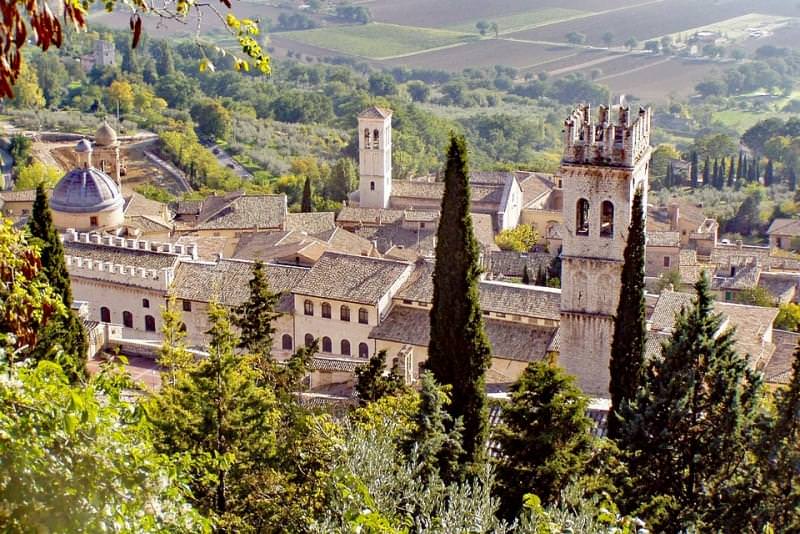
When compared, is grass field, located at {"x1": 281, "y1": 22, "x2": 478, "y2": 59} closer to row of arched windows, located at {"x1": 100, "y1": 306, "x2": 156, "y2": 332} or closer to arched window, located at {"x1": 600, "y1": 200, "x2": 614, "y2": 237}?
row of arched windows, located at {"x1": 100, "y1": 306, "x2": 156, "y2": 332}

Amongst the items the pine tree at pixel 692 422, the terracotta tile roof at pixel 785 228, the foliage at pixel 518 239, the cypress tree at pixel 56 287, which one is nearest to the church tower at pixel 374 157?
the foliage at pixel 518 239

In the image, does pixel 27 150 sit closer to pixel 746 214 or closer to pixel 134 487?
pixel 746 214

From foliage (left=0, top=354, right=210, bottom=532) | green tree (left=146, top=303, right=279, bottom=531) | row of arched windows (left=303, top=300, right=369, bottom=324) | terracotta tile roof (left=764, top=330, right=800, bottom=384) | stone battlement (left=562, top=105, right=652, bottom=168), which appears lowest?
terracotta tile roof (left=764, top=330, right=800, bottom=384)

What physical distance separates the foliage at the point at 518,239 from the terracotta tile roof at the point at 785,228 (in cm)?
1468

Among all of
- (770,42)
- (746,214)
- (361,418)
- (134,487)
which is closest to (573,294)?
(361,418)

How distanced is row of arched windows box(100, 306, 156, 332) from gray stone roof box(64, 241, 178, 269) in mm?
1367

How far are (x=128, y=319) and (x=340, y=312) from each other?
20.6ft

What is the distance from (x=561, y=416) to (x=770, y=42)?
139 meters

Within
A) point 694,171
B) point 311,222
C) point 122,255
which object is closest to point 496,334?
point 122,255

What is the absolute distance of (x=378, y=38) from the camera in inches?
6063

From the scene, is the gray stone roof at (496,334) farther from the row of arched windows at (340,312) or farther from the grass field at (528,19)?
the grass field at (528,19)

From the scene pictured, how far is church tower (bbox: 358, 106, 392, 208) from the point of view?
52.6 meters

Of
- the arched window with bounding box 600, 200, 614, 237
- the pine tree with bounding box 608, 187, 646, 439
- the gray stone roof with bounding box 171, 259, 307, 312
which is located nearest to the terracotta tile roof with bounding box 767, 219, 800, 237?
the gray stone roof with bounding box 171, 259, 307, 312

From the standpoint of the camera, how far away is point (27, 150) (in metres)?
65.9
